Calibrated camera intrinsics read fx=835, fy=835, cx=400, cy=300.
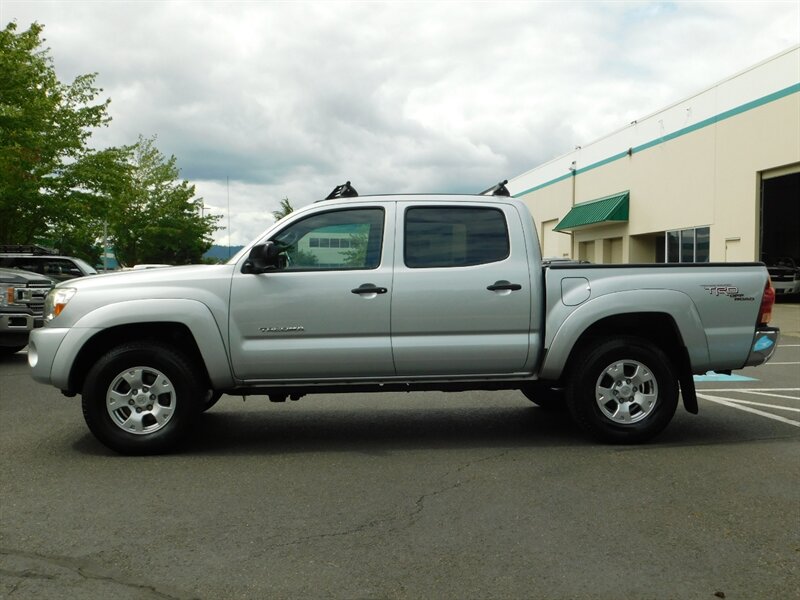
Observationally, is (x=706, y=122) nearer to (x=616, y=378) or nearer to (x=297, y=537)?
(x=616, y=378)

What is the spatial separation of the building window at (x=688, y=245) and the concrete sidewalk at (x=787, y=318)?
11.2 feet

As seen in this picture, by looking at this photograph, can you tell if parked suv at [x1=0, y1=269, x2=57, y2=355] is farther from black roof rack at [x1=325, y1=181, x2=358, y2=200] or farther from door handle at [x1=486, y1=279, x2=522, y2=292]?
door handle at [x1=486, y1=279, x2=522, y2=292]

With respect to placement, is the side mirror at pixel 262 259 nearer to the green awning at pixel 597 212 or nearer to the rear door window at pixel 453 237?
the rear door window at pixel 453 237

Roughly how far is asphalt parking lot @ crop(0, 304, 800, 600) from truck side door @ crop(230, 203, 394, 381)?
693 millimetres

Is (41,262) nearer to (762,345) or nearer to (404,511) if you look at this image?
(404,511)

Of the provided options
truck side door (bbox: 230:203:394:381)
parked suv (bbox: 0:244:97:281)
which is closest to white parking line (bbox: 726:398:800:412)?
truck side door (bbox: 230:203:394:381)

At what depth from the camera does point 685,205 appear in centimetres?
3133

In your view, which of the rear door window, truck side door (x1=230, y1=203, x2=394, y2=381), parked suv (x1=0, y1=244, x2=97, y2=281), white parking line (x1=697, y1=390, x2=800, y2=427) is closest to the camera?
truck side door (x1=230, y1=203, x2=394, y2=381)

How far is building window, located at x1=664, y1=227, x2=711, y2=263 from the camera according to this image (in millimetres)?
30000

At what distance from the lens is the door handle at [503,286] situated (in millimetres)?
6645

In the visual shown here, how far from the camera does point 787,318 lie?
22.0 meters

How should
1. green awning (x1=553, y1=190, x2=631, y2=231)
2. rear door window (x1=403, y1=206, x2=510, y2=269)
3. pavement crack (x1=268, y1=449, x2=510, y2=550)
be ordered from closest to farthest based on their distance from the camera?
pavement crack (x1=268, y1=449, x2=510, y2=550), rear door window (x1=403, y1=206, x2=510, y2=269), green awning (x1=553, y1=190, x2=631, y2=231)

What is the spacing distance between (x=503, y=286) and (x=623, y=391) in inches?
52.4

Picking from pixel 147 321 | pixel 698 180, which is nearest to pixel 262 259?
pixel 147 321
